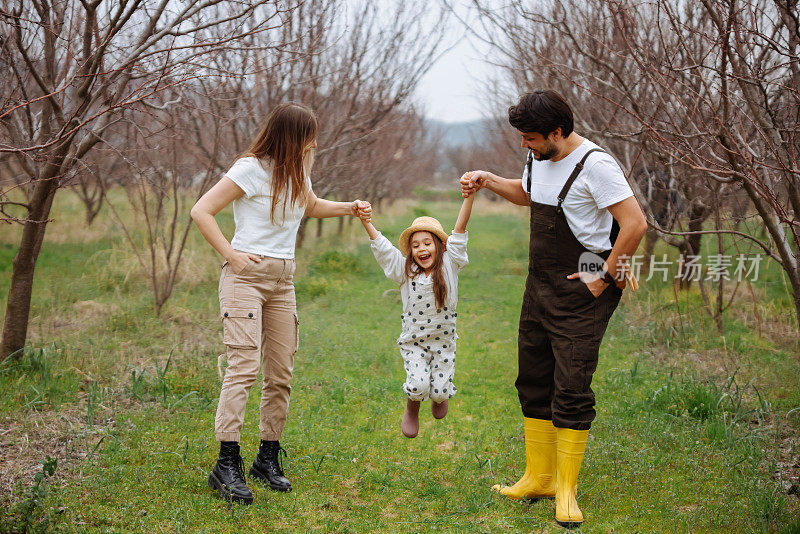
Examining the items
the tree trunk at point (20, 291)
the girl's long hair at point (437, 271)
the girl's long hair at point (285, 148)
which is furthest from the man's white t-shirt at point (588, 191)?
the tree trunk at point (20, 291)

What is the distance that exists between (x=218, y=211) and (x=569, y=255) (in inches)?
62.8

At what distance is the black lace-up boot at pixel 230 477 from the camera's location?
3154 mm

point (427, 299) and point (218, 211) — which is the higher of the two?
point (218, 211)

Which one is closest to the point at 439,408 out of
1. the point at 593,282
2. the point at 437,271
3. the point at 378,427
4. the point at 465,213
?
the point at 437,271

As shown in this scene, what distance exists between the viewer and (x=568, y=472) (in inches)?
122

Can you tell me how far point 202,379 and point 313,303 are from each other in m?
3.61

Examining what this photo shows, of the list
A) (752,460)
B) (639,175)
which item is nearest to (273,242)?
(752,460)

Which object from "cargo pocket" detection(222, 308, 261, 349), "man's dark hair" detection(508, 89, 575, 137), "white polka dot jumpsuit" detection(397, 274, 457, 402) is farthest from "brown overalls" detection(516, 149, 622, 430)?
"cargo pocket" detection(222, 308, 261, 349)

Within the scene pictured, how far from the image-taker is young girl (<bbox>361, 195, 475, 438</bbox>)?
3537mm

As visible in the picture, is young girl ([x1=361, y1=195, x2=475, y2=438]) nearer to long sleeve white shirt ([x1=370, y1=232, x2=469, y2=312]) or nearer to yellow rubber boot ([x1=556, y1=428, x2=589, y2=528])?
long sleeve white shirt ([x1=370, y1=232, x2=469, y2=312])

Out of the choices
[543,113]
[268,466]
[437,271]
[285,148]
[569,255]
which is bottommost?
[268,466]

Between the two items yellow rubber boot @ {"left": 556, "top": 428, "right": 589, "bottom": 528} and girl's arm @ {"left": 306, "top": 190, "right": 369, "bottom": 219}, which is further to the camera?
girl's arm @ {"left": 306, "top": 190, "right": 369, "bottom": 219}

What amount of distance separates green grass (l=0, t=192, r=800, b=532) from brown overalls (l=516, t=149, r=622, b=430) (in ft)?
1.95

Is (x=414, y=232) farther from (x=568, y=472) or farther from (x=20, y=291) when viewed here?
(x=20, y=291)
